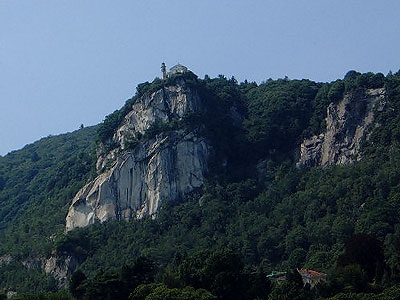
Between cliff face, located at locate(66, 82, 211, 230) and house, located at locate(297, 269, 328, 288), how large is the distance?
22275 millimetres

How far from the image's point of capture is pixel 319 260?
72938mm

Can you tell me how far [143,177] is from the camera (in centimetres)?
8994

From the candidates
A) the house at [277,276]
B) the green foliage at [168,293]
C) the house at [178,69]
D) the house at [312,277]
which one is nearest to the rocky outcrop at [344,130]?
the house at [178,69]

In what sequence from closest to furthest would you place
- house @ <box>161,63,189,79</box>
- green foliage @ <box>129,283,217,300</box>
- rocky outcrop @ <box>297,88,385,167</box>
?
1. green foliage @ <box>129,283,217,300</box>
2. rocky outcrop @ <box>297,88,385,167</box>
3. house @ <box>161,63,189,79</box>

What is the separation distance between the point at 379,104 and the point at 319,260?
71.4ft

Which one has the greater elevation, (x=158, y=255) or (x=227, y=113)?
(x=227, y=113)

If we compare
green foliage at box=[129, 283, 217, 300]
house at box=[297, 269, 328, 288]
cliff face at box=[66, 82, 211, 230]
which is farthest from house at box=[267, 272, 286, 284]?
cliff face at box=[66, 82, 211, 230]

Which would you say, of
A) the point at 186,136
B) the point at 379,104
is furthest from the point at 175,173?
the point at 379,104

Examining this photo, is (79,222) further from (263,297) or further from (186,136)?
(263,297)

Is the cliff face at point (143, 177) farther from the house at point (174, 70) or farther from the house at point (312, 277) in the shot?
the house at point (312, 277)

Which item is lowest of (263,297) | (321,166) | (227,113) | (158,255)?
(263,297)

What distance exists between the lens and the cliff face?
89.1m

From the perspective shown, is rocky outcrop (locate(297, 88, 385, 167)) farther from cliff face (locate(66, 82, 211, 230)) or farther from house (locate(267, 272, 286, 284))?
house (locate(267, 272, 286, 284))

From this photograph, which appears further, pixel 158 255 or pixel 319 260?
pixel 158 255
